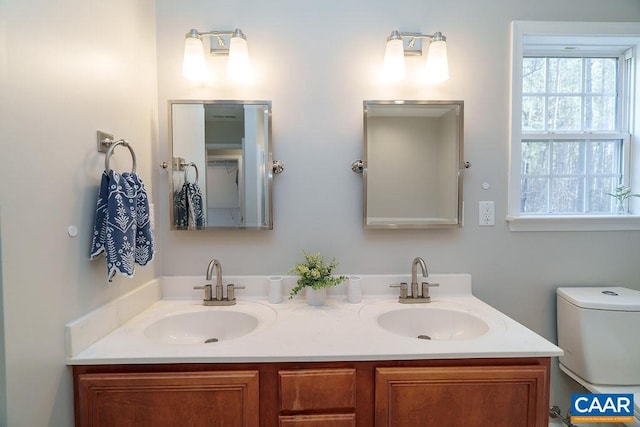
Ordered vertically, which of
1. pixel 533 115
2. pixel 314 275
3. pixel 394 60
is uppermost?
pixel 394 60

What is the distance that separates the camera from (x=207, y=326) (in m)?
1.29

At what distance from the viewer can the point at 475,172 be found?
4.76ft

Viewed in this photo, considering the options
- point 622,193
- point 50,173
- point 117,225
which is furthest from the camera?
point 622,193

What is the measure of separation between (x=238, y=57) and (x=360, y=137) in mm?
651

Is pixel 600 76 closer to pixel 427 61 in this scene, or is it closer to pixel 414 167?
pixel 427 61

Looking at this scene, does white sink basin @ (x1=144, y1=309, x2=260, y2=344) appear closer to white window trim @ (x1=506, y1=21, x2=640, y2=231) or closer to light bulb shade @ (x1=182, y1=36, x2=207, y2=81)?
light bulb shade @ (x1=182, y1=36, x2=207, y2=81)

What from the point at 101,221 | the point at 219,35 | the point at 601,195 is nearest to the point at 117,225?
the point at 101,221

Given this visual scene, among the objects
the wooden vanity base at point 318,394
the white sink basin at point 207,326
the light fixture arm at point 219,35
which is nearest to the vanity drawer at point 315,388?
the wooden vanity base at point 318,394

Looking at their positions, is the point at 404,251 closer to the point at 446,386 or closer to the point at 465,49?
the point at 446,386

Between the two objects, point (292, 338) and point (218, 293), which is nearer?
point (292, 338)

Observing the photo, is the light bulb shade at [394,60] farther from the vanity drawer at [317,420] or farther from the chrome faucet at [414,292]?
the vanity drawer at [317,420]

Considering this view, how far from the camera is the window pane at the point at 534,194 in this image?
1.56 meters

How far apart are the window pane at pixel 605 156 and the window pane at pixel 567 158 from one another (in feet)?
0.18

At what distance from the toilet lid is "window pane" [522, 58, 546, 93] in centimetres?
102
